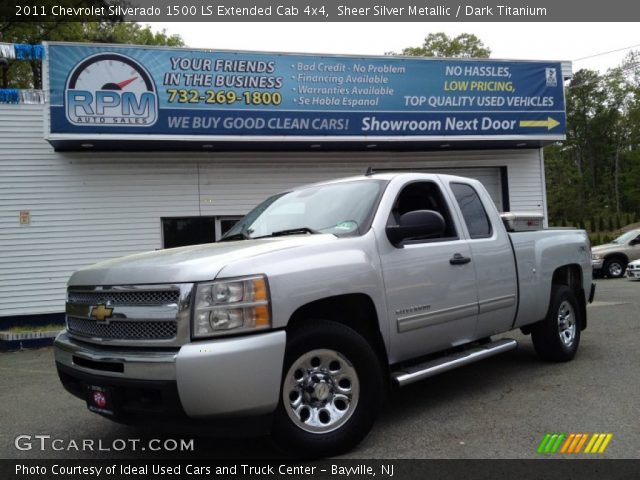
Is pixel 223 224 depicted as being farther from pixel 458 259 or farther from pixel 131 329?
pixel 131 329

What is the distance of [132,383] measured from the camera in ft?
10.0

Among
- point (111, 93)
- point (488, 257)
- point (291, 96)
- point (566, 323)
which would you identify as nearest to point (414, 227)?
point (488, 257)

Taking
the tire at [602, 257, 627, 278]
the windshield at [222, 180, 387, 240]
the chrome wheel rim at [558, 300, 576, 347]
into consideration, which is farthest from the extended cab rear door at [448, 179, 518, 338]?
the tire at [602, 257, 627, 278]

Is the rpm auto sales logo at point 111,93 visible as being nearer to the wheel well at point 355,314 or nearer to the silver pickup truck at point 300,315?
the silver pickup truck at point 300,315

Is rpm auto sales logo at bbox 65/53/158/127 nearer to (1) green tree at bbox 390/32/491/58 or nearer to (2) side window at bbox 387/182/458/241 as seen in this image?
(2) side window at bbox 387/182/458/241

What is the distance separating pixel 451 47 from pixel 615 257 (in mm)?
29855

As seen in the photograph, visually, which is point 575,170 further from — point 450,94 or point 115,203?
point 115,203

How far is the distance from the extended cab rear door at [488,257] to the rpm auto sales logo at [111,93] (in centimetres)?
737

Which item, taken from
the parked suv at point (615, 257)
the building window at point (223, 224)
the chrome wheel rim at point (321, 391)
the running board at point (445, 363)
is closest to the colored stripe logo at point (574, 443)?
the running board at point (445, 363)

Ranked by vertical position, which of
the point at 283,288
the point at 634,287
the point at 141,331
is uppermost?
the point at 283,288

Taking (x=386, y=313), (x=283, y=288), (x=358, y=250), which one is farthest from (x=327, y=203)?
(x=283, y=288)

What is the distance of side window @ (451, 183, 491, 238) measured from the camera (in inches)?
193

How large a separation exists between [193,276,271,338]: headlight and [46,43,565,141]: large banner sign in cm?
810

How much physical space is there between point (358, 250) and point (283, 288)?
747 mm
